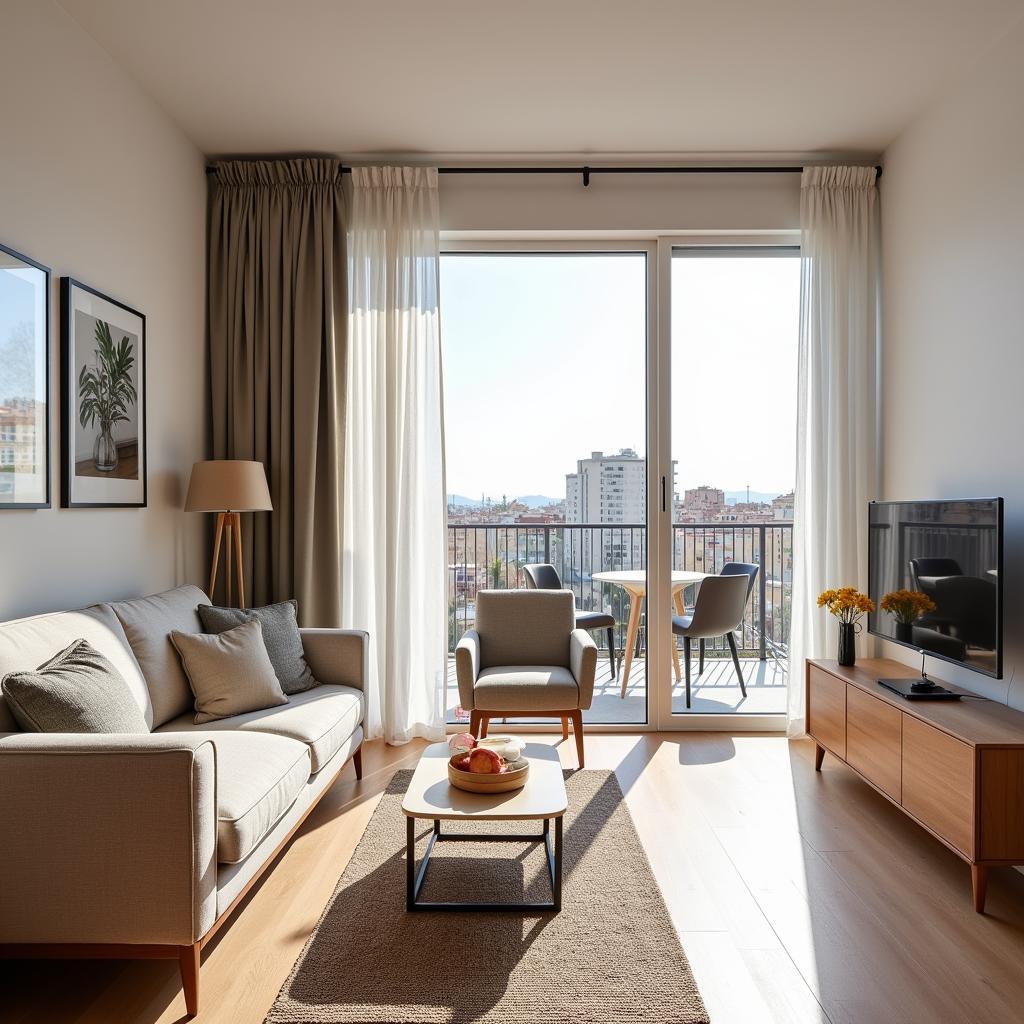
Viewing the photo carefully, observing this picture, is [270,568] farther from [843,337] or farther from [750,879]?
[843,337]

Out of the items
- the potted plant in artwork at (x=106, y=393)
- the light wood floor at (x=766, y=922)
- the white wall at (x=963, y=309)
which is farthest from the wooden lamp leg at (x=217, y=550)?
the white wall at (x=963, y=309)

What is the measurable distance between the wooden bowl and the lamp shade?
5.93 feet

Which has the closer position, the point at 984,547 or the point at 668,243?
the point at 984,547

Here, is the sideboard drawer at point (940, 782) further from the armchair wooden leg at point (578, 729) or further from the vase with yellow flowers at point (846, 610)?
the armchair wooden leg at point (578, 729)

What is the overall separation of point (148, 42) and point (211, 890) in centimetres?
318

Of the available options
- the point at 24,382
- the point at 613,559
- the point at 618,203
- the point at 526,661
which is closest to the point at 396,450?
the point at 526,661

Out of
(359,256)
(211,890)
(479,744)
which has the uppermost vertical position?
(359,256)

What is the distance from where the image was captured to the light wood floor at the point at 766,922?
2000 mm

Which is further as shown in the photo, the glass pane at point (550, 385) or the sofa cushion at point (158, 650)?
the glass pane at point (550, 385)

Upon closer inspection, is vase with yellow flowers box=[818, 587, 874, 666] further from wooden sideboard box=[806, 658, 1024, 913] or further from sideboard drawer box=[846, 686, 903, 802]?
sideboard drawer box=[846, 686, 903, 802]

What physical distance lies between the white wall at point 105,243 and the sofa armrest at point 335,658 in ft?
2.60

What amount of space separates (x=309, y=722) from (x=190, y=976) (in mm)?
1050

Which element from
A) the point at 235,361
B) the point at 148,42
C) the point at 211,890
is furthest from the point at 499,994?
the point at 148,42

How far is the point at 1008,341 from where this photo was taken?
3154 mm
